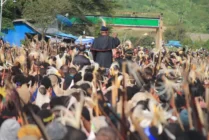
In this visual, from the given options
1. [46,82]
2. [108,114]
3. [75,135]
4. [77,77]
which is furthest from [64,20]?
[75,135]

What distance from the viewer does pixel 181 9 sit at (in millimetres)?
113812

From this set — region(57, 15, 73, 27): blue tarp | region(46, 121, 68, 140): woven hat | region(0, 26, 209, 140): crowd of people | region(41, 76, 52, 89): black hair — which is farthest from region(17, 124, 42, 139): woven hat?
region(57, 15, 73, 27): blue tarp

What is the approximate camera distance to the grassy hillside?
99500 mm

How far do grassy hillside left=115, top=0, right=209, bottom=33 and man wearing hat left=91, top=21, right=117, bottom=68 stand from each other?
80.5 meters

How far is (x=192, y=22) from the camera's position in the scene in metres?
104

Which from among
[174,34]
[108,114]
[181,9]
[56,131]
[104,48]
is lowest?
[174,34]

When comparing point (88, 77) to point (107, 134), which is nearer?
point (107, 134)

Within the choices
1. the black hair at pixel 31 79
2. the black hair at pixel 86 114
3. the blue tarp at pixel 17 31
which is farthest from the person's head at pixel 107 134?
the blue tarp at pixel 17 31

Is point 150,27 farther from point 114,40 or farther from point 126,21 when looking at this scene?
point 114,40

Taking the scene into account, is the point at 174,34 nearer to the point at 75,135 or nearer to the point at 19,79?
the point at 19,79

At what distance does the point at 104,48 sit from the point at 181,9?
102613 millimetres

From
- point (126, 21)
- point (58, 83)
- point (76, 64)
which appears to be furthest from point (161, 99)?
point (126, 21)

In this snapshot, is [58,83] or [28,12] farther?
[28,12]

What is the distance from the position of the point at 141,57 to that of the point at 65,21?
86.2 feet
